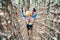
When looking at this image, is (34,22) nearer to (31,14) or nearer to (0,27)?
(31,14)

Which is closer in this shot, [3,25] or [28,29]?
[3,25]

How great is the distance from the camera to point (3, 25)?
128cm

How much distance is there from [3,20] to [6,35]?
118 mm

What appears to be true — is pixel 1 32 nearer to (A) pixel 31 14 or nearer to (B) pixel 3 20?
(B) pixel 3 20

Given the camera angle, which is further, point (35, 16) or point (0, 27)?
point (35, 16)

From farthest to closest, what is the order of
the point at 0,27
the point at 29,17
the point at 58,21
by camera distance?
the point at 29,17 → the point at 58,21 → the point at 0,27

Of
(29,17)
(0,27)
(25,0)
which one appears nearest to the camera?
(0,27)

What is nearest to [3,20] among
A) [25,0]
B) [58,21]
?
[58,21]

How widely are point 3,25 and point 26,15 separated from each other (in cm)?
324

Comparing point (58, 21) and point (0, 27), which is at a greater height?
point (0, 27)

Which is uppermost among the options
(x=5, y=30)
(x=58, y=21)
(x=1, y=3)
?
(x=1, y=3)

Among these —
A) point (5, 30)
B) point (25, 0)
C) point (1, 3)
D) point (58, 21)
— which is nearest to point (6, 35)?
point (5, 30)

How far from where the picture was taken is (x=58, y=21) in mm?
2178

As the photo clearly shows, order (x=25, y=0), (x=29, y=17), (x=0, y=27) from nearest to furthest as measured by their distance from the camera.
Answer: (x=0, y=27)
(x=29, y=17)
(x=25, y=0)
